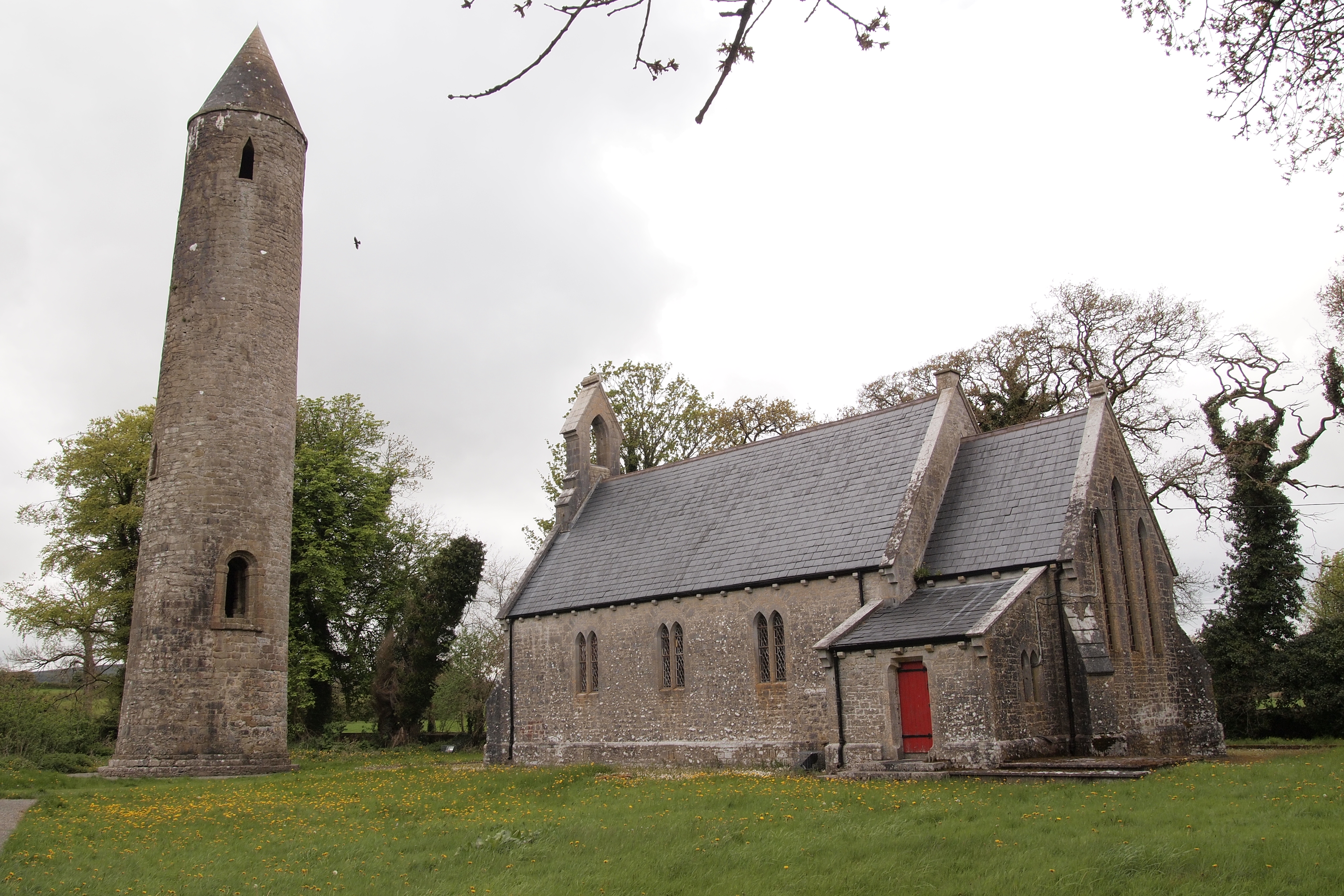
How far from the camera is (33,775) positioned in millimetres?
21797

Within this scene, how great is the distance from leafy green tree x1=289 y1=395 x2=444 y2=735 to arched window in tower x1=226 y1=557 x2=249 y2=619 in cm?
1103

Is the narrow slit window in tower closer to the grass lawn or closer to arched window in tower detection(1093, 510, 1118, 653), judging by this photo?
the grass lawn

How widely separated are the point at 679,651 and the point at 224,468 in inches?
494

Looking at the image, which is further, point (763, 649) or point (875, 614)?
point (763, 649)

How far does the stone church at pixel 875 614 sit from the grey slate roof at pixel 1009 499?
50mm

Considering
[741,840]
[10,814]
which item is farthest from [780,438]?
[10,814]

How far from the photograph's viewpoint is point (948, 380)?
23.7m

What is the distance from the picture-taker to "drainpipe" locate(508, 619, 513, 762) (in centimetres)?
2750

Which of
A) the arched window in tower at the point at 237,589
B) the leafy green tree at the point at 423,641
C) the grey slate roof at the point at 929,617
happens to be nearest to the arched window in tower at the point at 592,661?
the grey slate roof at the point at 929,617

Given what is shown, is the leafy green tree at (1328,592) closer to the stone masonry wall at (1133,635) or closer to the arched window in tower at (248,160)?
the stone masonry wall at (1133,635)

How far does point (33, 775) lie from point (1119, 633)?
23.6 metres

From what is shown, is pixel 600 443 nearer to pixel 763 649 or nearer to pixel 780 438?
pixel 780 438

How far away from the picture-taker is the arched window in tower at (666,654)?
23859 millimetres

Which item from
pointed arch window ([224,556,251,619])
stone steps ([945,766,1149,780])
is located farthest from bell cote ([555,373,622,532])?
stone steps ([945,766,1149,780])
